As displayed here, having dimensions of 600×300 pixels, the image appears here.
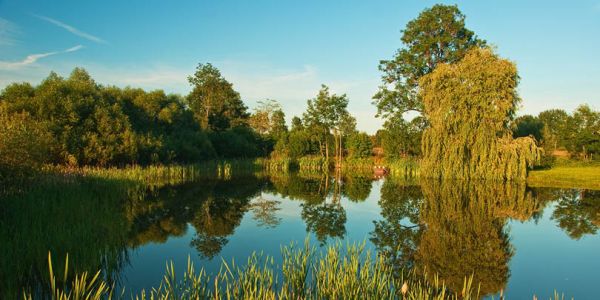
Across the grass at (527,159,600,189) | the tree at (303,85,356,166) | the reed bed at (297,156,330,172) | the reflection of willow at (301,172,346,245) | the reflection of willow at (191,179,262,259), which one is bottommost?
the reflection of willow at (301,172,346,245)

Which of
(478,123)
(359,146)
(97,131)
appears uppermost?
(478,123)

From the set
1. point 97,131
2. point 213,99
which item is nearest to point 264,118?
point 213,99

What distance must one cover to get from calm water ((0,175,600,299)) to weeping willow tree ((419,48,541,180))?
14.6ft

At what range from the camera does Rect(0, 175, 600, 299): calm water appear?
767 cm

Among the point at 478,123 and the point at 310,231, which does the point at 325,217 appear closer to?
the point at 310,231

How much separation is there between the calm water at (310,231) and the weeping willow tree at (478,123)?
4.44 meters

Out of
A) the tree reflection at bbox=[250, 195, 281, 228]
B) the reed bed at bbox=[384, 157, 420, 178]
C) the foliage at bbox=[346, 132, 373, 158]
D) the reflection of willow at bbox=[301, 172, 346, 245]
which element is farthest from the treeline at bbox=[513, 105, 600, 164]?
the tree reflection at bbox=[250, 195, 281, 228]

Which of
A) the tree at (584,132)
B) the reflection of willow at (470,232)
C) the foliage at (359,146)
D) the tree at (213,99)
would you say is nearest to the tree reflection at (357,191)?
the reflection of willow at (470,232)

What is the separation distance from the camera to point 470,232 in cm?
1235

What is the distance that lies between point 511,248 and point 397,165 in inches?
943

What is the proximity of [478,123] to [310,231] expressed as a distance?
18.4m

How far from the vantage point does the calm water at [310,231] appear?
25.2 feet

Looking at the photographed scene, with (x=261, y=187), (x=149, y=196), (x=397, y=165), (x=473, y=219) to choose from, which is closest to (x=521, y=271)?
(x=473, y=219)

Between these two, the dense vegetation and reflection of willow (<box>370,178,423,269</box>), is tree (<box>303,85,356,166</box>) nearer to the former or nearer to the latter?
the dense vegetation
